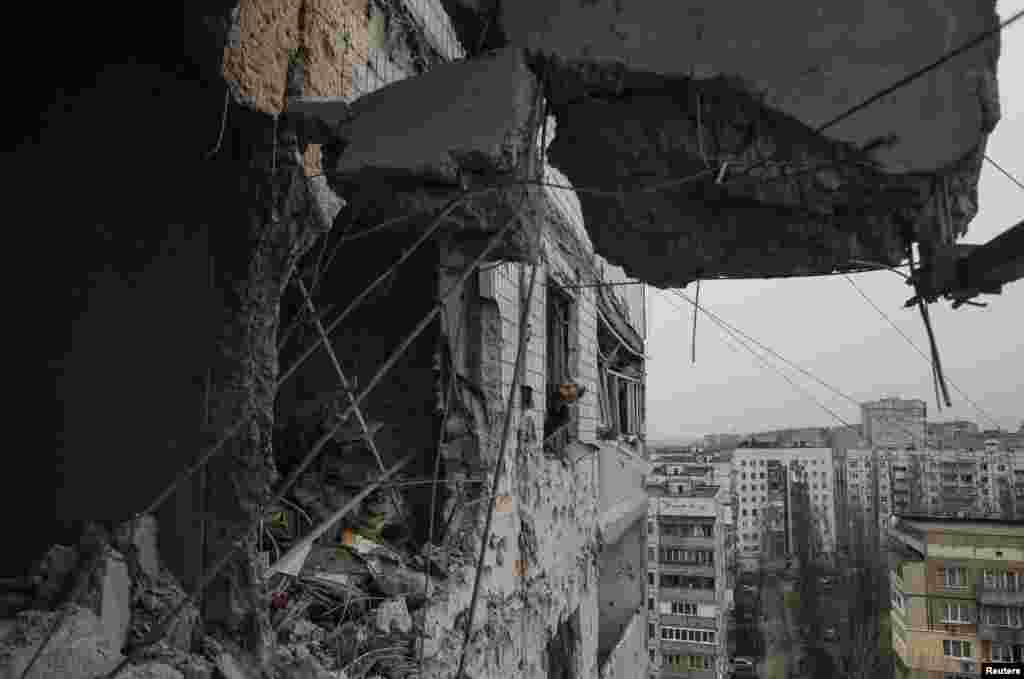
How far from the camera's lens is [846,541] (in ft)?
131

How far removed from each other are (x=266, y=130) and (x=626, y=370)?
30.1ft

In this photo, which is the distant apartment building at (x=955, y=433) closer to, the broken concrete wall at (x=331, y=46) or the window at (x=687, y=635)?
the window at (x=687, y=635)

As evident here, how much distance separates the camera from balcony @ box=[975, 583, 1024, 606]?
1502cm

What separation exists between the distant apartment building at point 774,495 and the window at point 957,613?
2929cm

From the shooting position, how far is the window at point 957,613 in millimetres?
15773

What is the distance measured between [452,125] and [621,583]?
956 centimetres

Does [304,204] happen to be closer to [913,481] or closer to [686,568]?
[686,568]

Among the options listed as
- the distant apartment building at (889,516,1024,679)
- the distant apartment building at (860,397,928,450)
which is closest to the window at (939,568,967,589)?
the distant apartment building at (889,516,1024,679)

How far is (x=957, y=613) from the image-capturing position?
52.5 ft

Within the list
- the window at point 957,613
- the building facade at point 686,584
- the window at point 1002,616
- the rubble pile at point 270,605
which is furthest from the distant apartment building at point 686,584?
the rubble pile at point 270,605

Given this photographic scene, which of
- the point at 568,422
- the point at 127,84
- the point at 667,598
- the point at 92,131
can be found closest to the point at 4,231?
the point at 92,131

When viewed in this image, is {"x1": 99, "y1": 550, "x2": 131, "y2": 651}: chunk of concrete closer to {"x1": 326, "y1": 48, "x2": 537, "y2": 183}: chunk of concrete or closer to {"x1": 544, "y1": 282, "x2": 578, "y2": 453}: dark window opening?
{"x1": 326, "y1": 48, "x2": 537, "y2": 183}: chunk of concrete

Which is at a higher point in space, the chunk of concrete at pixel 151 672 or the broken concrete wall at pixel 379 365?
the broken concrete wall at pixel 379 365

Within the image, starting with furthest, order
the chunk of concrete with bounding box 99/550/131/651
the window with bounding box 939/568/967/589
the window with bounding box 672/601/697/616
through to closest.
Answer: the window with bounding box 672/601/697/616
the window with bounding box 939/568/967/589
the chunk of concrete with bounding box 99/550/131/651
